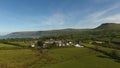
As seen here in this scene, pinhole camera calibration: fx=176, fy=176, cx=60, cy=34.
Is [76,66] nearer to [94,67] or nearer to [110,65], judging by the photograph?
[94,67]

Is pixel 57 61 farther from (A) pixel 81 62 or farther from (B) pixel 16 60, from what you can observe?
(B) pixel 16 60

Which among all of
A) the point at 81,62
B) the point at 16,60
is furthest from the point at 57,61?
the point at 16,60

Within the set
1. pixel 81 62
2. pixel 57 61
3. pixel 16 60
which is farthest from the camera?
pixel 16 60

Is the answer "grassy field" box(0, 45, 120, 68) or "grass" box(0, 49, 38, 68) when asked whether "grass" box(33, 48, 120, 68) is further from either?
"grass" box(0, 49, 38, 68)

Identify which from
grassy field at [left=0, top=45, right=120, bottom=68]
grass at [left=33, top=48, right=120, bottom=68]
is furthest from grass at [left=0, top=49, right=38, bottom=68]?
grass at [left=33, top=48, right=120, bottom=68]

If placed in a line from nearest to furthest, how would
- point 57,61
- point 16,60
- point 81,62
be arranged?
1. point 81,62
2. point 57,61
3. point 16,60

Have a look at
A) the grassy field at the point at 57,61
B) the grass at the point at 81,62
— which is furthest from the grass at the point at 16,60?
the grass at the point at 81,62

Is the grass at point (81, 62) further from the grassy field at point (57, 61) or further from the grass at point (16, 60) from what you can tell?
the grass at point (16, 60)

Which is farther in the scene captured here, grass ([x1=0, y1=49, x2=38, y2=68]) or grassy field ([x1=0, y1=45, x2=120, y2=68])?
grass ([x1=0, y1=49, x2=38, y2=68])

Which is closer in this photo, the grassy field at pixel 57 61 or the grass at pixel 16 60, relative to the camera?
the grassy field at pixel 57 61

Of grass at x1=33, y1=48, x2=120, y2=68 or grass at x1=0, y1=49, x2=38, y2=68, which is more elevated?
grass at x1=0, y1=49, x2=38, y2=68

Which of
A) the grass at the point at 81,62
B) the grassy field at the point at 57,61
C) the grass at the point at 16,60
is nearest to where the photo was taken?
the grass at the point at 81,62
